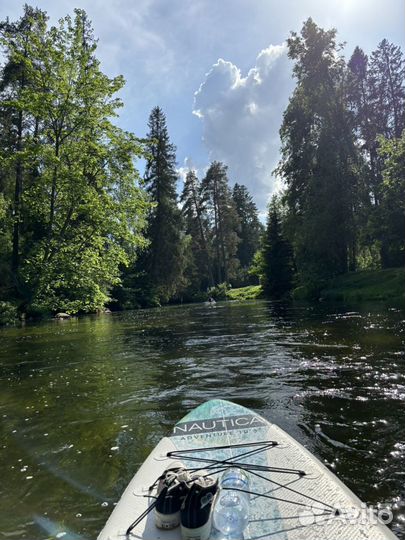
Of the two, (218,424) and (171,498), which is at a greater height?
(171,498)

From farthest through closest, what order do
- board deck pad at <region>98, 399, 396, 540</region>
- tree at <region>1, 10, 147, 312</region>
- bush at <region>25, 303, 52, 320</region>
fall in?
bush at <region>25, 303, 52, 320</region>, tree at <region>1, 10, 147, 312</region>, board deck pad at <region>98, 399, 396, 540</region>

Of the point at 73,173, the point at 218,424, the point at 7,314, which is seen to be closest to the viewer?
the point at 218,424

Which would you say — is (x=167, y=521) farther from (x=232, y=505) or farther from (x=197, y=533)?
(x=232, y=505)

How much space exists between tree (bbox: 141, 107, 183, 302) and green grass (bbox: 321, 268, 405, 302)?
21776 mm

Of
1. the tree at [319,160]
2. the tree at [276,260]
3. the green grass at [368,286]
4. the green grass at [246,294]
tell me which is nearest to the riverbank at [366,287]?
the green grass at [368,286]

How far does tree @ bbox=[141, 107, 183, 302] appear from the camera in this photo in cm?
4691

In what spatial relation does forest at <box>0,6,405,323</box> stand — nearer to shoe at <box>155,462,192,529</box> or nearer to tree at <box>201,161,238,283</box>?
tree at <box>201,161,238,283</box>

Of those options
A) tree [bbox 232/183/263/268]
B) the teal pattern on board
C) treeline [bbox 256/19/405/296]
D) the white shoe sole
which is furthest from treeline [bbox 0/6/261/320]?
tree [bbox 232/183/263/268]

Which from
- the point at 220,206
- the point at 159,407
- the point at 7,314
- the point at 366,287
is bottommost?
the point at 159,407

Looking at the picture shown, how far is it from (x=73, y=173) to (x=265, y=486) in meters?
13.0

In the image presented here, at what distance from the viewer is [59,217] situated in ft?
49.7

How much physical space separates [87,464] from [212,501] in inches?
87.1

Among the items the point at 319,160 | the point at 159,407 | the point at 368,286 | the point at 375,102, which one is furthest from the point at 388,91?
the point at 159,407

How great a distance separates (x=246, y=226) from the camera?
84.9 m
